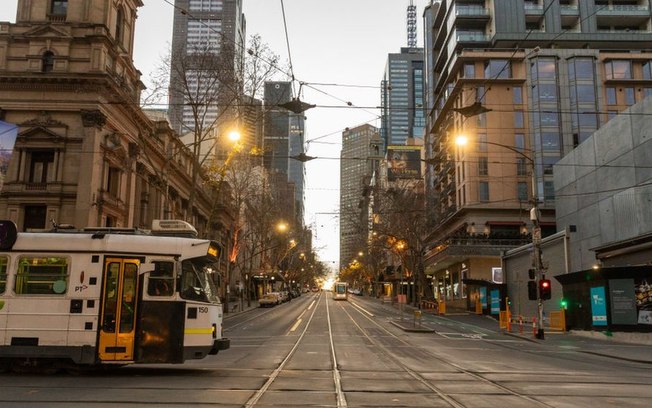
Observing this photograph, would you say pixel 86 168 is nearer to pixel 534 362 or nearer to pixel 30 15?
pixel 30 15

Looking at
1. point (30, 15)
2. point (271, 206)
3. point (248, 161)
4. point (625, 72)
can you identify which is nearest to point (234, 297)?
point (271, 206)

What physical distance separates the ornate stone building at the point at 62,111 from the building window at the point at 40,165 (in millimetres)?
59

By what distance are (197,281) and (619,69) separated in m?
67.8

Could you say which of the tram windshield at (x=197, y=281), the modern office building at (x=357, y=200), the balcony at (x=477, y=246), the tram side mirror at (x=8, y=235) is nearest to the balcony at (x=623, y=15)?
the balcony at (x=477, y=246)

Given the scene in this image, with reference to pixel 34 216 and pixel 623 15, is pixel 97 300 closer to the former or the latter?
pixel 34 216

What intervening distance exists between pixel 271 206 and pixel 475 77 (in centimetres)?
3019

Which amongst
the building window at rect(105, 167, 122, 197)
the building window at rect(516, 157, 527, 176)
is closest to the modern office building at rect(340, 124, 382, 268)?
the building window at rect(105, 167, 122, 197)

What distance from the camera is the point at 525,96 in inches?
2650

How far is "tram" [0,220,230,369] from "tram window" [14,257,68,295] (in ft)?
0.07

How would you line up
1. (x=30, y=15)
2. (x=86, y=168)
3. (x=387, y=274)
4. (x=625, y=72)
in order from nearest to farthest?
(x=86, y=168)
(x=30, y=15)
(x=625, y=72)
(x=387, y=274)

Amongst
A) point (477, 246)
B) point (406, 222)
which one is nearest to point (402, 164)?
point (477, 246)

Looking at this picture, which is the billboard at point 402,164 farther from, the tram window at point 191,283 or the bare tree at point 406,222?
the tram window at point 191,283

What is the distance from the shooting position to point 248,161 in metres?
47.8

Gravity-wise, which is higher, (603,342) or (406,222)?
(406,222)
